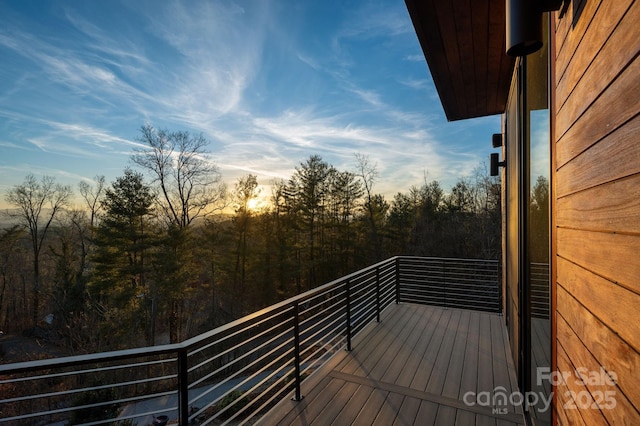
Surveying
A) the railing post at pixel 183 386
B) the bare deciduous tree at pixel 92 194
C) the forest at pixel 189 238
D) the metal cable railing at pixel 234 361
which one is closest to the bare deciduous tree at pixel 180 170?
the forest at pixel 189 238

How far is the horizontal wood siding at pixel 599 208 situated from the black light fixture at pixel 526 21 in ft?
0.26

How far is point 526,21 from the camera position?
40.4 inches

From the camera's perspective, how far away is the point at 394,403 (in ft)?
7.48

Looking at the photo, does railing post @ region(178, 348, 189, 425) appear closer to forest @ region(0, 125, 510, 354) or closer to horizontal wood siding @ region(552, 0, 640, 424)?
horizontal wood siding @ region(552, 0, 640, 424)

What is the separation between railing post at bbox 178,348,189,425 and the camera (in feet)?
4.89

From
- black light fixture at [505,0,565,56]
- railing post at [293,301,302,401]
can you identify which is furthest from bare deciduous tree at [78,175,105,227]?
black light fixture at [505,0,565,56]

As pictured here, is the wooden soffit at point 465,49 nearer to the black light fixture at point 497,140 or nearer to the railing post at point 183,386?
the black light fixture at point 497,140

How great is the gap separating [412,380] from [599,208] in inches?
97.3

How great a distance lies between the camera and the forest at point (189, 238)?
1208cm

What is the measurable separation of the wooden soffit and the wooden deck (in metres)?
3.00

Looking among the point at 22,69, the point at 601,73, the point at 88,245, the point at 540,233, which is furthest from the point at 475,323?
the point at 88,245

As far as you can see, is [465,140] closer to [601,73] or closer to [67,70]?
[601,73]

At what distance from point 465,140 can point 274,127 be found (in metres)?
8.04

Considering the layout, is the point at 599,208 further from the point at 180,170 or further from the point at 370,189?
the point at 370,189
